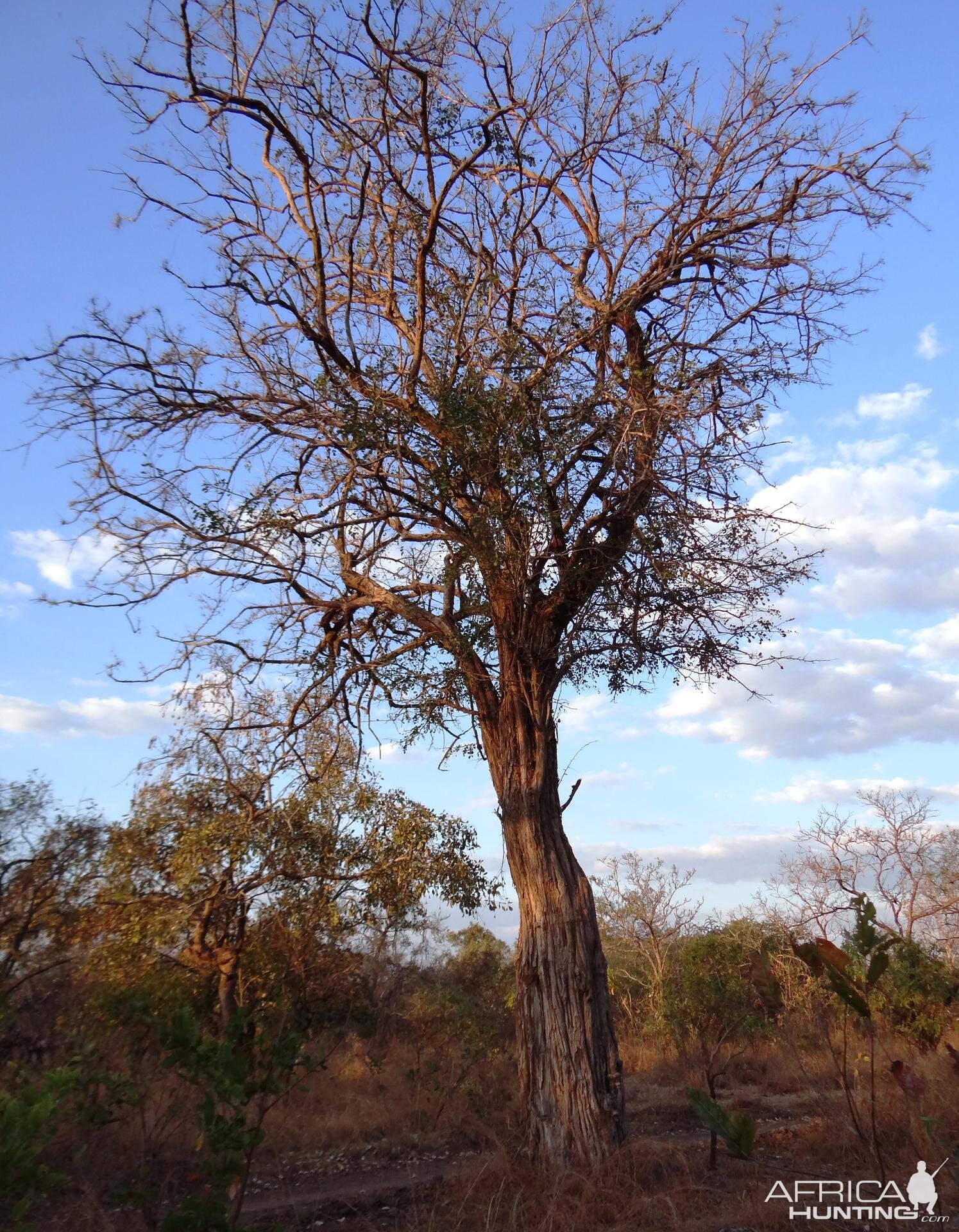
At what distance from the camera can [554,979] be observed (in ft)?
22.2

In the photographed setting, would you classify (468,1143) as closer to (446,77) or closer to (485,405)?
(485,405)

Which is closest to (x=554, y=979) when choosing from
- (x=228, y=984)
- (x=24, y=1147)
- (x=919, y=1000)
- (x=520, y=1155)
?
(x=520, y=1155)

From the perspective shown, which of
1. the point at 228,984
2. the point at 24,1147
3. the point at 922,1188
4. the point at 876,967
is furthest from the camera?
the point at 228,984

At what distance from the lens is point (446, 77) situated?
7.80m

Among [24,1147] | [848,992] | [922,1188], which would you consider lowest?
[922,1188]

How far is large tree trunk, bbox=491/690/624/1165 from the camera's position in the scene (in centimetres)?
645

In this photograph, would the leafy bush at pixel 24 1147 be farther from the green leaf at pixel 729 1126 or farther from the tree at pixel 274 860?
the tree at pixel 274 860

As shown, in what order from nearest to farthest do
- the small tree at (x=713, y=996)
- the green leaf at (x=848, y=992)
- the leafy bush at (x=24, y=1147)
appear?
the leafy bush at (x=24, y=1147)
the green leaf at (x=848, y=992)
the small tree at (x=713, y=996)

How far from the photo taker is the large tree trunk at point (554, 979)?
6.45 metres

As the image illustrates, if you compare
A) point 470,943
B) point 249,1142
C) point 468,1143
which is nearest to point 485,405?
point 249,1142

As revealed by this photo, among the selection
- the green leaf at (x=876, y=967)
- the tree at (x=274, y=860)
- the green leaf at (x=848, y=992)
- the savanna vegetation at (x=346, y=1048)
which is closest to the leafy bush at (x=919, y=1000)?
the savanna vegetation at (x=346, y=1048)

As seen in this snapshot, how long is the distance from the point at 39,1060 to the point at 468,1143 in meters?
4.61

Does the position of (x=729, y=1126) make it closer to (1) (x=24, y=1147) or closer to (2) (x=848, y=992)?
(2) (x=848, y=992)

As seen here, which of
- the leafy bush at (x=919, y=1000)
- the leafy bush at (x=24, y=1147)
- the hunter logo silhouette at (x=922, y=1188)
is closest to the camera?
the leafy bush at (x=24, y=1147)
